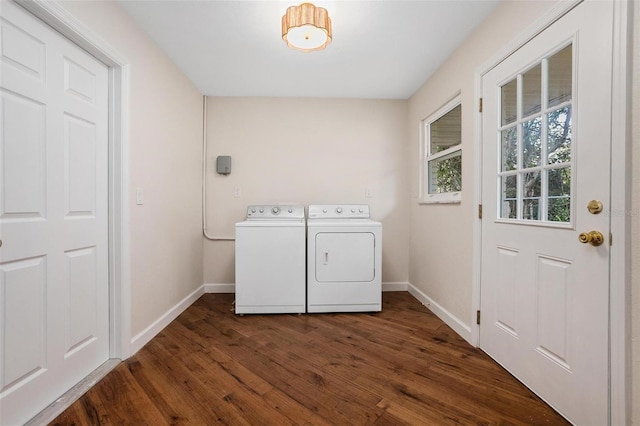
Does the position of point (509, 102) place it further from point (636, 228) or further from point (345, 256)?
point (345, 256)

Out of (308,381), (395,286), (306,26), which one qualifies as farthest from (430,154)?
(308,381)

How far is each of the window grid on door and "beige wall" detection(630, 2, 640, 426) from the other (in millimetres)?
228

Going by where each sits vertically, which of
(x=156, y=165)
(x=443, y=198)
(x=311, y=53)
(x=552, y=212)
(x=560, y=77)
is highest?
(x=311, y=53)

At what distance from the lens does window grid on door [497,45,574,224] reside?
48.1 inches

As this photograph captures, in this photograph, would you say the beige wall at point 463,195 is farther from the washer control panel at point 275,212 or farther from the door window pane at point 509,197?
the washer control panel at point 275,212

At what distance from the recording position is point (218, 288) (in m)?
2.97

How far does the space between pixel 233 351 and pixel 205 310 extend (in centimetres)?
86

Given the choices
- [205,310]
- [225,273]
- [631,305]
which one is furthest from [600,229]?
[225,273]

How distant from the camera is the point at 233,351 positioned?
1764 millimetres

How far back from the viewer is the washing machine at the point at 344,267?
7.86 ft

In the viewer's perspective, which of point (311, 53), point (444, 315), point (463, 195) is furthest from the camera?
point (444, 315)

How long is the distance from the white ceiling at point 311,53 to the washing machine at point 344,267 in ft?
4.49

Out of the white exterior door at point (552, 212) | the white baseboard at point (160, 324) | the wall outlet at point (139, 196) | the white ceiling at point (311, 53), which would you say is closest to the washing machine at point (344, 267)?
the white exterior door at point (552, 212)

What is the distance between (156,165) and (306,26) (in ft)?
4.66
